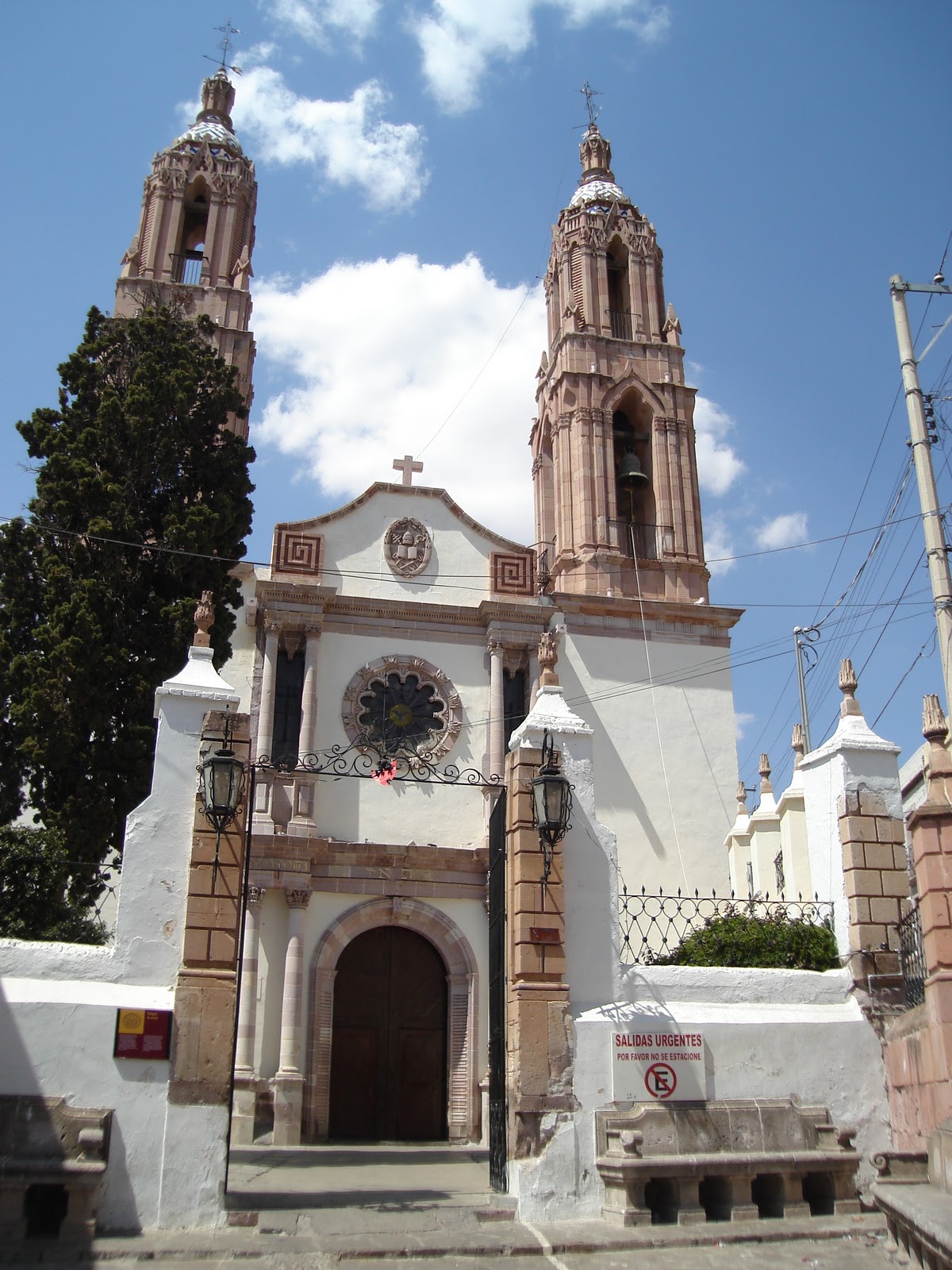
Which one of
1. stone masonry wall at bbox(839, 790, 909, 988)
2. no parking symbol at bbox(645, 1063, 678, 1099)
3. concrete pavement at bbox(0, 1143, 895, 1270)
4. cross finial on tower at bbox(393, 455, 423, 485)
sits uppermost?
cross finial on tower at bbox(393, 455, 423, 485)

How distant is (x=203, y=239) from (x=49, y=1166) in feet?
71.4

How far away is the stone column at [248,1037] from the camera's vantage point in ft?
48.9

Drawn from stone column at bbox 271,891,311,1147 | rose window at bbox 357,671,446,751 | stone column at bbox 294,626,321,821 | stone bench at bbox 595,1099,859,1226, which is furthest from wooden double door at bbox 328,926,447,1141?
stone bench at bbox 595,1099,859,1226

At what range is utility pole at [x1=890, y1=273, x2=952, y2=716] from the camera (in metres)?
11.2

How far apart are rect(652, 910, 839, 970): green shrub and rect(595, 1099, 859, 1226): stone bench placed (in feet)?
4.41

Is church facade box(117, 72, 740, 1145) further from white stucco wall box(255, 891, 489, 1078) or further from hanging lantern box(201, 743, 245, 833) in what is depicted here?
hanging lantern box(201, 743, 245, 833)

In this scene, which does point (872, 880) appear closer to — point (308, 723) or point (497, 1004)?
point (497, 1004)

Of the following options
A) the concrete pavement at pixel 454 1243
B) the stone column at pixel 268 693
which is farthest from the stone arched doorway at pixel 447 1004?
the concrete pavement at pixel 454 1243

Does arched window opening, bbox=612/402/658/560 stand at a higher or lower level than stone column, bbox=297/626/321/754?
higher

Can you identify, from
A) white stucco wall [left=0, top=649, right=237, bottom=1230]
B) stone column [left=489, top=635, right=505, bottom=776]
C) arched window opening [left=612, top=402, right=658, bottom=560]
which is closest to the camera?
white stucco wall [left=0, top=649, right=237, bottom=1230]

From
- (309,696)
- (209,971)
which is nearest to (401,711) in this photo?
(309,696)

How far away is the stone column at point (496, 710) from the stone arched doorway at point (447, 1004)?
270cm

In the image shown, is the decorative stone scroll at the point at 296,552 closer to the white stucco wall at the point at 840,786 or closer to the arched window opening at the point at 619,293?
the arched window opening at the point at 619,293

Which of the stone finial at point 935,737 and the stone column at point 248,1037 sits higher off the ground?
the stone finial at point 935,737
